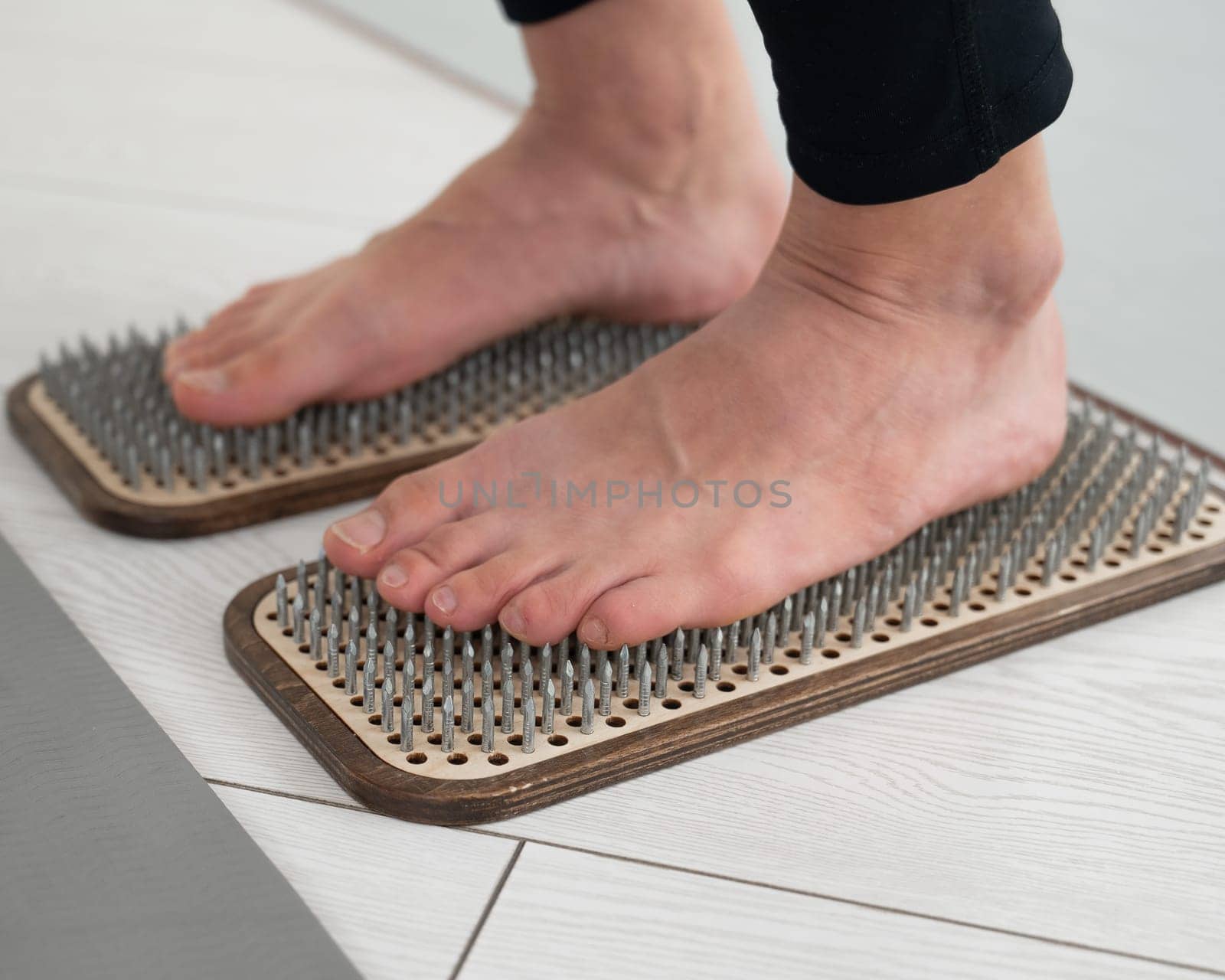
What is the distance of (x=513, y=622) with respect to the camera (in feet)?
2.83

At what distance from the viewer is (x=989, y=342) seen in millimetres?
1001

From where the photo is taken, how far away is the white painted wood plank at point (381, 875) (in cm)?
70

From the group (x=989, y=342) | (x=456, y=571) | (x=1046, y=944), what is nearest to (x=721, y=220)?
(x=989, y=342)

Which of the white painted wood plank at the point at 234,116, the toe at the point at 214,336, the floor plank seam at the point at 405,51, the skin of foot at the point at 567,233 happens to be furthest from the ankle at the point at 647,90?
the floor plank seam at the point at 405,51

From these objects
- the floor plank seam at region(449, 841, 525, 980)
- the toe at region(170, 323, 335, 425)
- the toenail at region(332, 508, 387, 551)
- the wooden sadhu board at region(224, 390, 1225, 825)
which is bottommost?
the floor plank seam at region(449, 841, 525, 980)

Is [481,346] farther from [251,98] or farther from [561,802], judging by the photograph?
[251,98]

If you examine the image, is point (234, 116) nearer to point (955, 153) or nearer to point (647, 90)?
point (647, 90)

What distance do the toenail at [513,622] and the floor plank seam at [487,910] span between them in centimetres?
14

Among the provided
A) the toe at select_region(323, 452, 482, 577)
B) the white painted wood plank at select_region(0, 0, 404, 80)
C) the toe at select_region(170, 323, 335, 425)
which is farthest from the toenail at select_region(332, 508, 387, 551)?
the white painted wood plank at select_region(0, 0, 404, 80)

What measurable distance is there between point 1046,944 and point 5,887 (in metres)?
0.50

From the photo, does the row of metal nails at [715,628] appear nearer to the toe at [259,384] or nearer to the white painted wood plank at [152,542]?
the white painted wood plank at [152,542]

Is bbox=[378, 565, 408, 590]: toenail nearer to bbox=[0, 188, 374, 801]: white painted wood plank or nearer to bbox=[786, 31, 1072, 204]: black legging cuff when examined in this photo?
bbox=[0, 188, 374, 801]: white painted wood plank

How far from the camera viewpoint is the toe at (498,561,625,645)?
86cm

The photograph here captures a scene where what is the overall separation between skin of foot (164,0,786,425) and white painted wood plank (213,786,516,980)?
443mm
